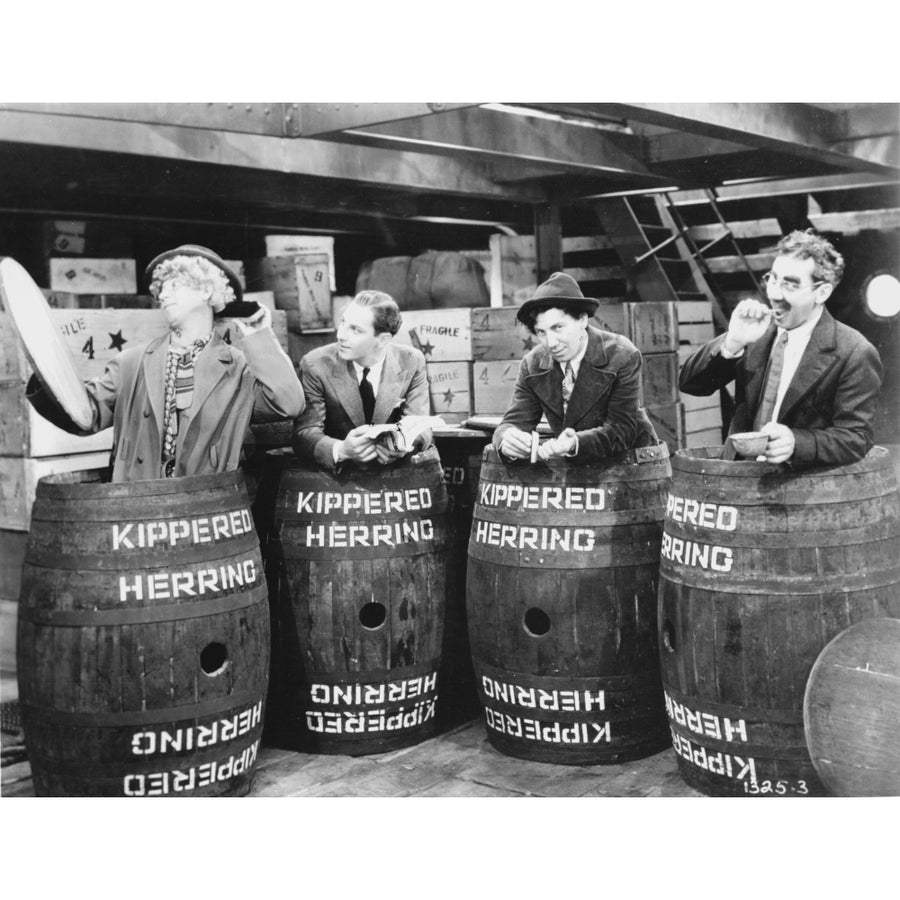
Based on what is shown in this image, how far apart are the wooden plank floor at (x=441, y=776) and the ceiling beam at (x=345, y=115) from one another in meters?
2.34

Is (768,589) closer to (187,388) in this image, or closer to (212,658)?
(212,658)

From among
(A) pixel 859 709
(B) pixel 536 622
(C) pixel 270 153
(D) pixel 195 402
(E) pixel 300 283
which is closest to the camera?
(A) pixel 859 709

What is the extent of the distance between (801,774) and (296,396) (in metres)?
2.04

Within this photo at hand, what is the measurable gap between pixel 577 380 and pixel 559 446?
0.30 metres

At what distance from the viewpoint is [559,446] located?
12.7 ft

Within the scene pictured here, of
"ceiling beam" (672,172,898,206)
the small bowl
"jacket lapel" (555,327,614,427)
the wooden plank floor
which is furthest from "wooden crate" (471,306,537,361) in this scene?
the small bowl

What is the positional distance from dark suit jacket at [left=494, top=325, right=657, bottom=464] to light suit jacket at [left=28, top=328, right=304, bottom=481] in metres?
0.86

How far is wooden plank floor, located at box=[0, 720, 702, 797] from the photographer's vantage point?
383 cm

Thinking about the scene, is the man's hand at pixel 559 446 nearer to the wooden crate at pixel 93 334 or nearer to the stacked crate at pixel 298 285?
the wooden crate at pixel 93 334

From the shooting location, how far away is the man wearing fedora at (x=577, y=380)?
12.9ft

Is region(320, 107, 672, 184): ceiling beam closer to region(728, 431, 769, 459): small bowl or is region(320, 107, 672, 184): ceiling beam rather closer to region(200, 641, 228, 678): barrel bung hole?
region(728, 431, 769, 459): small bowl

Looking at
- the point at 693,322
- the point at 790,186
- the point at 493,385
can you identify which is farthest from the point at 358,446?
the point at 790,186

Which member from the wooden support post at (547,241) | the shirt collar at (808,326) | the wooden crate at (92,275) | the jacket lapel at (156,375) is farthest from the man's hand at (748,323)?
the wooden support post at (547,241)
